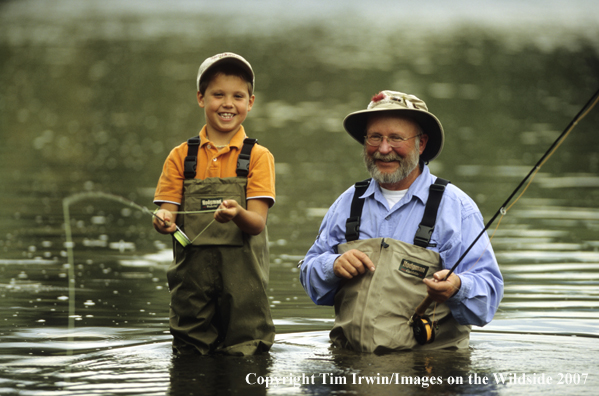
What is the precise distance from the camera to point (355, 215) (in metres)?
5.37

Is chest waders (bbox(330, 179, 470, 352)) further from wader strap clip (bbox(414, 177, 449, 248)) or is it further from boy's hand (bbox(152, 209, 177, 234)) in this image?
boy's hand (bbox(152, 209, 177, 234))

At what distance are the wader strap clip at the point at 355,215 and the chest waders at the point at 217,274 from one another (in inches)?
19.9

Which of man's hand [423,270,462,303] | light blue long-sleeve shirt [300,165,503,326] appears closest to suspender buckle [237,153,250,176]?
light blue long-sleeve shirt [300,165,503,326]

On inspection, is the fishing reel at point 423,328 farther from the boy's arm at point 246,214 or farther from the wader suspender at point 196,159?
the wader suspender at point 196,159

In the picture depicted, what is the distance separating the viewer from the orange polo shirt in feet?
16.7

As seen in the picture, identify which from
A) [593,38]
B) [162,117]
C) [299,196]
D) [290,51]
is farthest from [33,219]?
[593,38]

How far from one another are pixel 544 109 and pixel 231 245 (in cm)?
1806

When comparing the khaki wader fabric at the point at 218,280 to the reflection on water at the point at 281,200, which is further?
the khaki wader fabric at the point at 218,280

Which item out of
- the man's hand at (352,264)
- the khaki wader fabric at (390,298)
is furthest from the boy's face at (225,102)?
the khaki wader fabric at (390,298)

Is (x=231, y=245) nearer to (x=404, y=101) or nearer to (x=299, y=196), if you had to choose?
(x=404, y=101)

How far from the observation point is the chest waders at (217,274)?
199 inches

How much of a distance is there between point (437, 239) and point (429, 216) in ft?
0.44

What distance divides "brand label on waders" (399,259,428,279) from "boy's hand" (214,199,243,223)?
3.17 feet

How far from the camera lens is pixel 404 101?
530cm
